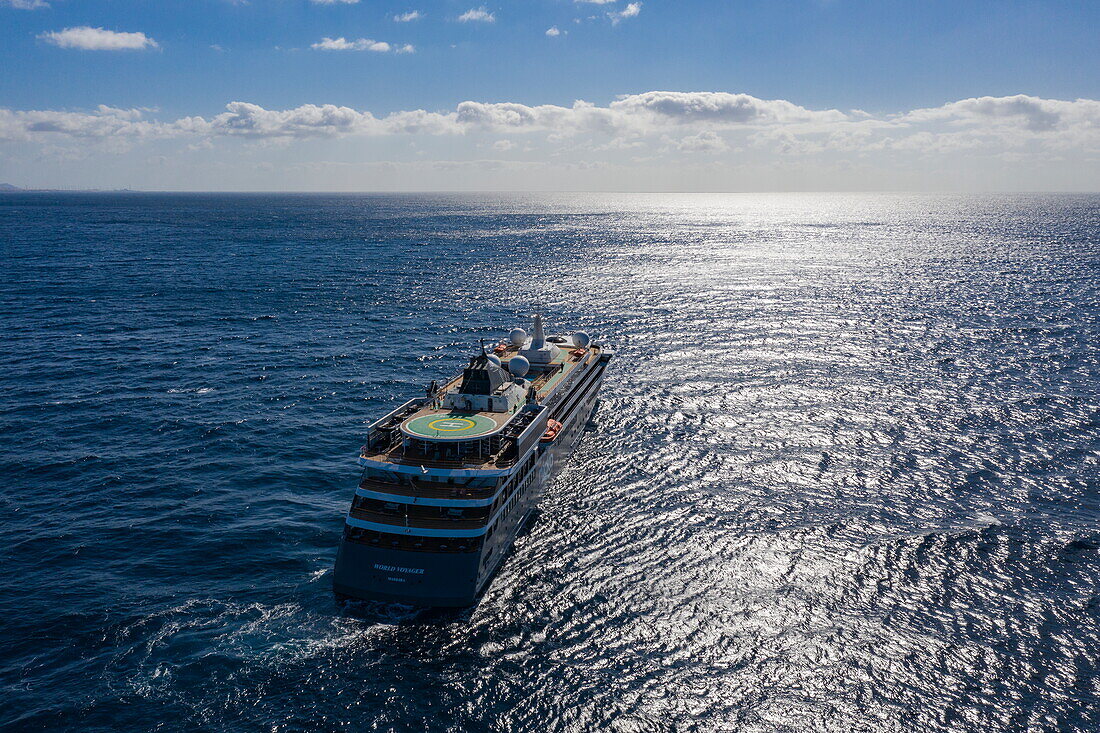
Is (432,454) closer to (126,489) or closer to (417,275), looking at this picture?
(126,489)

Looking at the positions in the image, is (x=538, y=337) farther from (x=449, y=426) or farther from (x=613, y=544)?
(x=613, y=544)

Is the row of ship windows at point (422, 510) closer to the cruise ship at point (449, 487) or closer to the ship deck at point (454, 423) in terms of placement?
the cruise ship at point (449, 487)

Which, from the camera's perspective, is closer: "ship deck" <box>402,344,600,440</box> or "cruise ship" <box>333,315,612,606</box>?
"cruise ship" <box>333,315,612,606</box>

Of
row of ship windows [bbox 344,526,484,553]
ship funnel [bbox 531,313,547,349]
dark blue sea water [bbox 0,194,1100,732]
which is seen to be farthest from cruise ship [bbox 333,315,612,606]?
ship funnel [bbox 531,313,547,349]

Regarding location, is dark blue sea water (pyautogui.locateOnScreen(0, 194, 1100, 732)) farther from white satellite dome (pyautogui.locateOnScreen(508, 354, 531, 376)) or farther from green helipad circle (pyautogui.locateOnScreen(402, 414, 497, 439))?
white satellite dome (pyautogui.locateOnScreen(508, 354, 531, 376))

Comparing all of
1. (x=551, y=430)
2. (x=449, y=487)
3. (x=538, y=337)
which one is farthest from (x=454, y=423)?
(x=538, y=337)
